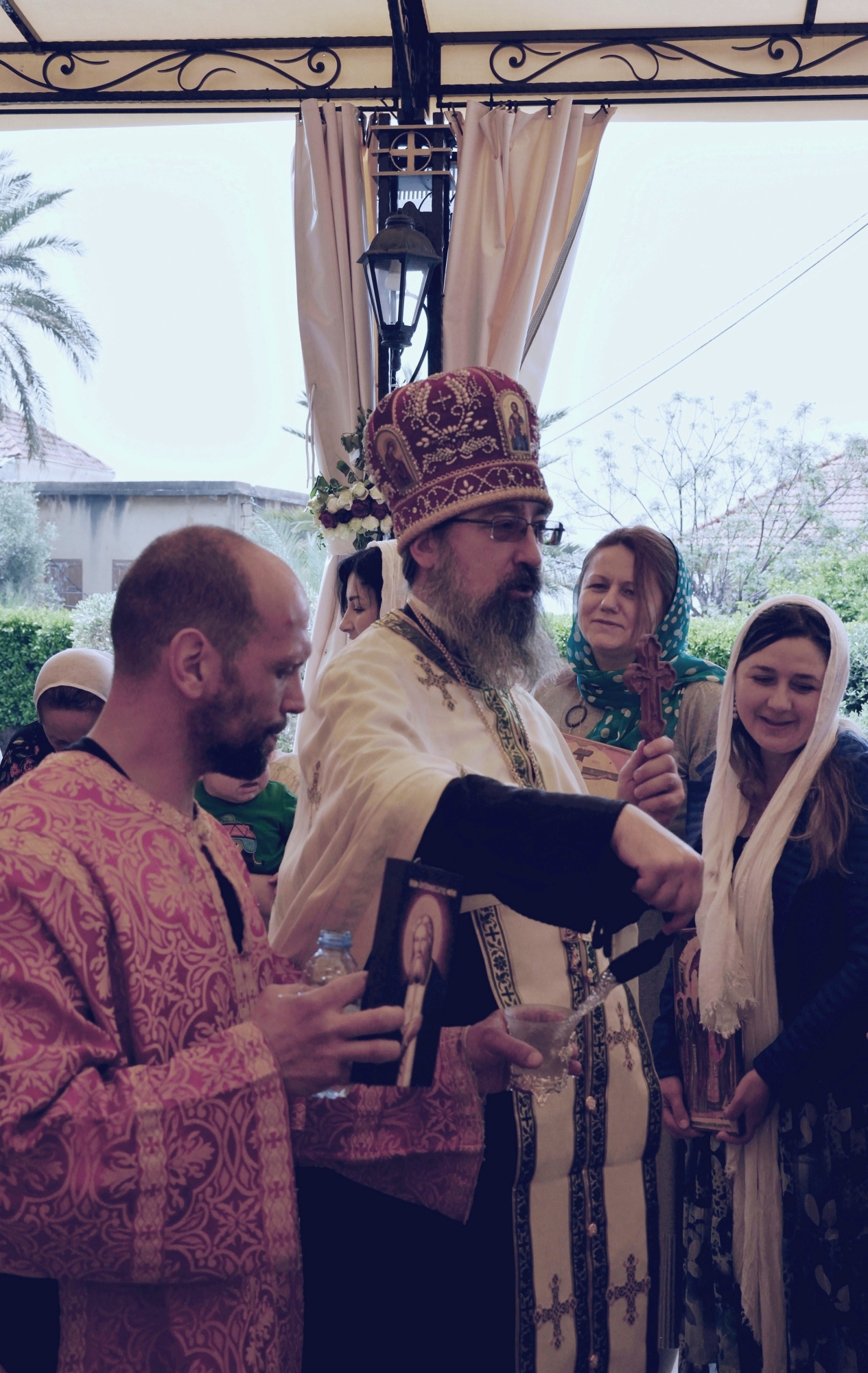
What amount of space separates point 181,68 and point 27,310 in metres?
7.82

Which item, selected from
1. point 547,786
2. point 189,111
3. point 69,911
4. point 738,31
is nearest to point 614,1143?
point 547,786

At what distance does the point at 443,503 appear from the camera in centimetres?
192

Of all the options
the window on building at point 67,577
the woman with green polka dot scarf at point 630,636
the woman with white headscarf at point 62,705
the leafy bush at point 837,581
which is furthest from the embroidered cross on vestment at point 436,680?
the window on building at point 67,577

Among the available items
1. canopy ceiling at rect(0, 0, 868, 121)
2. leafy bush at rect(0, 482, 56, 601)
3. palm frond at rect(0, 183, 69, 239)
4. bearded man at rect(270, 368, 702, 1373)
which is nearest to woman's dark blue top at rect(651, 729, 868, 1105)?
bearded man at rect(270, 368, 702, 1373)

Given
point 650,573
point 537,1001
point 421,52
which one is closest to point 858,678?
point 421,52

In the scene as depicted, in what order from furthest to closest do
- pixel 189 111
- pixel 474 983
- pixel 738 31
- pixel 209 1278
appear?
pixel 189 111, pixel 738 31, pixel 474 983, pixel 209 1278

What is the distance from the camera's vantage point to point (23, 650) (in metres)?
10.3

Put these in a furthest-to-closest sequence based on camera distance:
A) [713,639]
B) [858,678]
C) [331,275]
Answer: [713,639]
[858,678]
[331,275]

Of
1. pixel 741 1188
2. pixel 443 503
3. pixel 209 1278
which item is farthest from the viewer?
pixel 741 1188

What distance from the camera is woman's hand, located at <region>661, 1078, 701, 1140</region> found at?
2352 millimetres

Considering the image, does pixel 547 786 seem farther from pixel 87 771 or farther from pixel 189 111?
A: pixel 189 111

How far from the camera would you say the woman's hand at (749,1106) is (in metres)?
2.26

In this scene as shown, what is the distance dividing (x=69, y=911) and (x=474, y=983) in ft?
2.35

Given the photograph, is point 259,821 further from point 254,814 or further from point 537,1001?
point 537,1001
